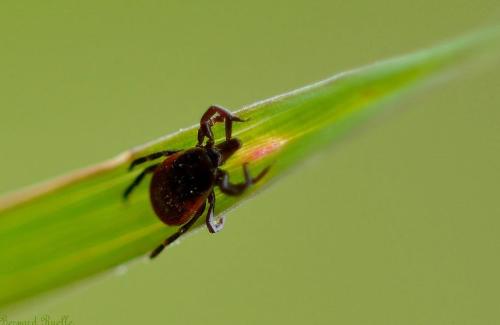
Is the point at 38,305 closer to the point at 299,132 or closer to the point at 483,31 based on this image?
the point at 299,132

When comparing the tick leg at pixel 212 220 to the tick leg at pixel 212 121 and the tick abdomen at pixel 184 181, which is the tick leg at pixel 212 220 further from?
the tick leg at pixel 212 121

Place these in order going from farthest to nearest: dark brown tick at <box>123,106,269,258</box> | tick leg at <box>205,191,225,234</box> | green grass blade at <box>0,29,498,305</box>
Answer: tick leg at <box>205,191,225,234</box> → dark brown tick at <box>123,106,269,258</box> → green grass blade at <box>0,29,498,305</box>

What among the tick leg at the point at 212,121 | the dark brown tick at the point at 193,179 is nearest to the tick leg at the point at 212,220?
the dark brown tick at the point at 193,179

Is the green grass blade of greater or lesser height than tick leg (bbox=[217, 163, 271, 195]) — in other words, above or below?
above

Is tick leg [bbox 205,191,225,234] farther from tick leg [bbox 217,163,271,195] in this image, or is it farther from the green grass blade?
the green grass blade

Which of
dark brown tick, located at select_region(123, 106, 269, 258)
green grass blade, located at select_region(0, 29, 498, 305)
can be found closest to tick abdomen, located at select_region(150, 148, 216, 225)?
dark brown tick, located at select_region(123, 106, 269, 258)

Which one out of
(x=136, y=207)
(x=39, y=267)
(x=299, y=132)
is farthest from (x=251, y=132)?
(x=39, y=267)

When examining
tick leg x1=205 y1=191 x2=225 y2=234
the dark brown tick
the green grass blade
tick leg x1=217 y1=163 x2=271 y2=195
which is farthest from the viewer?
tick leg x1=205 y1=191 x2=225 y2=234
